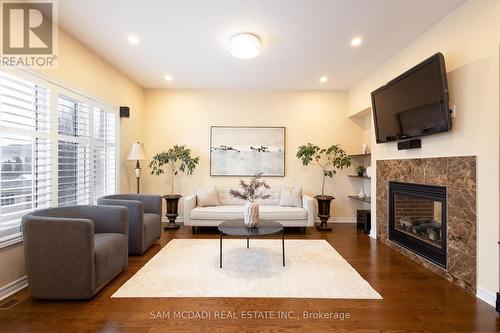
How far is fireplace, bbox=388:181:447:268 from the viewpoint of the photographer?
107 inches

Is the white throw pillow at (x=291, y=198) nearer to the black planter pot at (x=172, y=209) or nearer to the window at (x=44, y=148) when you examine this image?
the black planter pot at (x=172, y=209)

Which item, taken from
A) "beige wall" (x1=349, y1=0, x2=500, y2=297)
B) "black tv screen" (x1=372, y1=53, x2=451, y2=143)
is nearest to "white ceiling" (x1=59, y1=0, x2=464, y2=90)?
"beige wall" (x1=349, y1=0, x2=500, y2=297)

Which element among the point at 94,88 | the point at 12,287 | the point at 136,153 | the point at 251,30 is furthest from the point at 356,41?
the point at 12,287

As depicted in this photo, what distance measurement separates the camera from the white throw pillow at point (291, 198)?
4688 millimetres

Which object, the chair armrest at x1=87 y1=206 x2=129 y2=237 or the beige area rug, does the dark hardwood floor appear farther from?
the chair armrest at x1=87 y1=206 x2=129 y2=237

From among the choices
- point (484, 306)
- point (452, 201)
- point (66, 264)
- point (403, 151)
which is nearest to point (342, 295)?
point (484, 306)

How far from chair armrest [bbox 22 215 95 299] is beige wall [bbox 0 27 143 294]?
38 cm

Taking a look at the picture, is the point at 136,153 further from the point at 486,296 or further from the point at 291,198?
the point at 486,296

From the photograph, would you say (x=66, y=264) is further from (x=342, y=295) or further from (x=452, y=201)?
(x=452, y=201)

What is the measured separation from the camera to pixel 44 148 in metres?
2.69

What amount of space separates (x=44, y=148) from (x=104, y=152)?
1.27 metres

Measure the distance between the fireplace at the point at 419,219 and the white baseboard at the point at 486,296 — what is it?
0.42 metres

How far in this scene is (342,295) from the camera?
7.39 feet

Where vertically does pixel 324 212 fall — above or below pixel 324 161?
below
